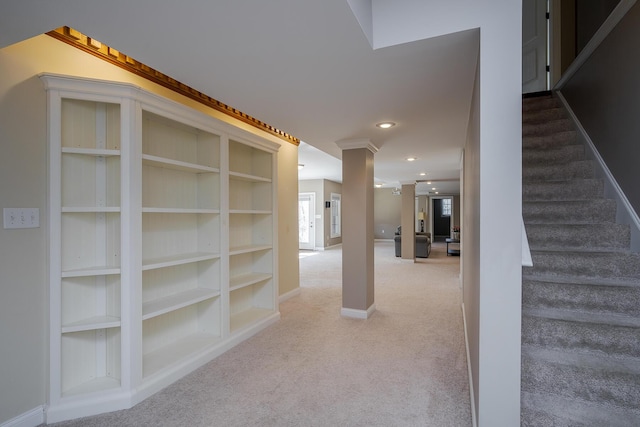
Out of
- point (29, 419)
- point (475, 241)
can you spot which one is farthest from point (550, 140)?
point (29, 419)

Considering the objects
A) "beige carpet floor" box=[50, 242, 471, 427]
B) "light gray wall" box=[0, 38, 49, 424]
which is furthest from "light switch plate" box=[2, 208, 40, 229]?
Answer: "beige carpet floor" box=[50, 242, 471, 427]

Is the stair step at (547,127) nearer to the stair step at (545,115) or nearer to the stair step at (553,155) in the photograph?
the stair step at (545,115)

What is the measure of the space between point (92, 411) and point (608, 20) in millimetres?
4771

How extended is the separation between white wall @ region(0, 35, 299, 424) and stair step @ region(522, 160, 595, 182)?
383 centimetres

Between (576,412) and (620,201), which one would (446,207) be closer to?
(620,201)

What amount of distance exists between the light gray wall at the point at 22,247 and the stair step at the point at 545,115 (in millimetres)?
4303

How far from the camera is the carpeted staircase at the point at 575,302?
1643mm

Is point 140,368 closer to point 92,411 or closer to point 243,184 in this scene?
point 92,411

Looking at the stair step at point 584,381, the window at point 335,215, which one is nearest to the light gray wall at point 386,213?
the window at point 335,215

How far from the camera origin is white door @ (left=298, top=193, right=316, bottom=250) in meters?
10.7

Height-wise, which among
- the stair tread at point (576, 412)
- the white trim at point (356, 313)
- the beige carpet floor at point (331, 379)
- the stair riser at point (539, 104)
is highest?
the stair riser at point (539, 104)

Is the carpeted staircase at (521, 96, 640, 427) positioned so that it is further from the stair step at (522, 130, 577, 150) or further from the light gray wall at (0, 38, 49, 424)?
the light gray wall at (0, 38, 49, 424)

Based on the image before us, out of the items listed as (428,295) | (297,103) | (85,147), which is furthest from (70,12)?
(428,295)

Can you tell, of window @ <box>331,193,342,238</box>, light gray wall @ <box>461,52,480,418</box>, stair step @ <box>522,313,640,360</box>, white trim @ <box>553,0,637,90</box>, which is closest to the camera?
light gray wall @ <box>461,52,480,418</box>
